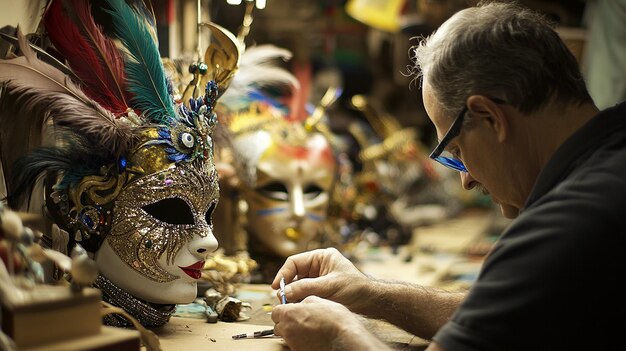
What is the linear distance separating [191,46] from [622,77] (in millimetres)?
1998

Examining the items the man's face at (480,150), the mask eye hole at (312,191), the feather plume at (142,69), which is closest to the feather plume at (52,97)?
the feather plume at (142,69)

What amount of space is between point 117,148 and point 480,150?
799mm

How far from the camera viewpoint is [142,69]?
73.6 inches

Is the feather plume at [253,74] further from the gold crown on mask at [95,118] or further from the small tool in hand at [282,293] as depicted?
the small tool in hand at [282,293]

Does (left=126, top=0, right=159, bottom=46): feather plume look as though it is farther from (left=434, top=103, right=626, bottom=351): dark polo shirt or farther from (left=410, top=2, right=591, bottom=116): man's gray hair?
(left=434, top=103, right=626, bottom=351): dark polo shirt

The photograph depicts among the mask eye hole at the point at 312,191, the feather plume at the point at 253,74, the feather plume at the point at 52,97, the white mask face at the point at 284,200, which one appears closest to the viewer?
the feather plume at the point at 52,97

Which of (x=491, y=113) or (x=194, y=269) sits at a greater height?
(x=491, y=113)

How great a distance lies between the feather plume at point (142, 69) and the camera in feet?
6.09

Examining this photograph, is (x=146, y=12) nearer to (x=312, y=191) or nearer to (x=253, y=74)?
(x=253, y=74)

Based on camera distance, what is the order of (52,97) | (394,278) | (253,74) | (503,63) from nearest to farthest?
(503,63) → (52,97) → (253,74) → (394,278)

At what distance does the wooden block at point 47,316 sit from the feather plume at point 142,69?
Answer: 62 centimetres

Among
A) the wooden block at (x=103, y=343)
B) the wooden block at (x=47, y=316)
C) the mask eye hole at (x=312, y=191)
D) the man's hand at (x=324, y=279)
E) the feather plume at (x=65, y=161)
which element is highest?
the feather plume at (x=65, y=161)

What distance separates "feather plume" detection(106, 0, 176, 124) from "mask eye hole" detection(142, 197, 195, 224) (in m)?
0.19

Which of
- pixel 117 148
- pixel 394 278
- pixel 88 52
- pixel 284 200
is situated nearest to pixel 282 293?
pixel 117 148
